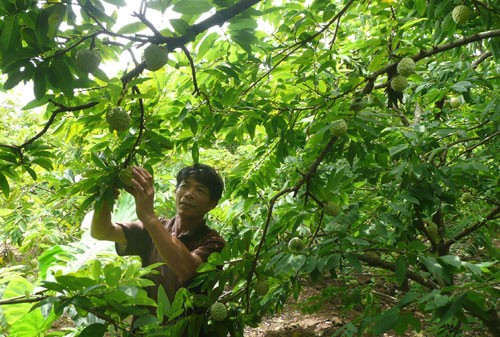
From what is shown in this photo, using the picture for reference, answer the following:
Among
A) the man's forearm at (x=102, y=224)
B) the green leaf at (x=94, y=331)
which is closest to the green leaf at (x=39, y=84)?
the green leaf at (x=94, y=331)

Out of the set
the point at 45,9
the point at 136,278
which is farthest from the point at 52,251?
the point at 45,9

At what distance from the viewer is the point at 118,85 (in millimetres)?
1293

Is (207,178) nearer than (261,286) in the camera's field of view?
No

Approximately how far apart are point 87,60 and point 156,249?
118 centimetres

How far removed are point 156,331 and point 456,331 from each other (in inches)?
75.4

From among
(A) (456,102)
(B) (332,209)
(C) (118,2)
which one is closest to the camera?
(C) (118,2)

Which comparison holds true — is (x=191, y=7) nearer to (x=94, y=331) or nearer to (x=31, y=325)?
(x=94, y=331)

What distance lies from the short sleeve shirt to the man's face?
101 millimetres

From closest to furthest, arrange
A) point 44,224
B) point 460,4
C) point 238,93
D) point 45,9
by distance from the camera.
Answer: point 45,9, point 238,93, point 460,4, point 44,224

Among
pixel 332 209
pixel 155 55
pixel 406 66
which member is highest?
pixel 155 55

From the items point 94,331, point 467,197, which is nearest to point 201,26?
point 94,331

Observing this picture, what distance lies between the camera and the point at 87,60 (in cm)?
119

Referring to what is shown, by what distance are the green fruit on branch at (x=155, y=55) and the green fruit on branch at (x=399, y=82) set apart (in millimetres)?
1229

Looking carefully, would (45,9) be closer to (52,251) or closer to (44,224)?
(52,251)
